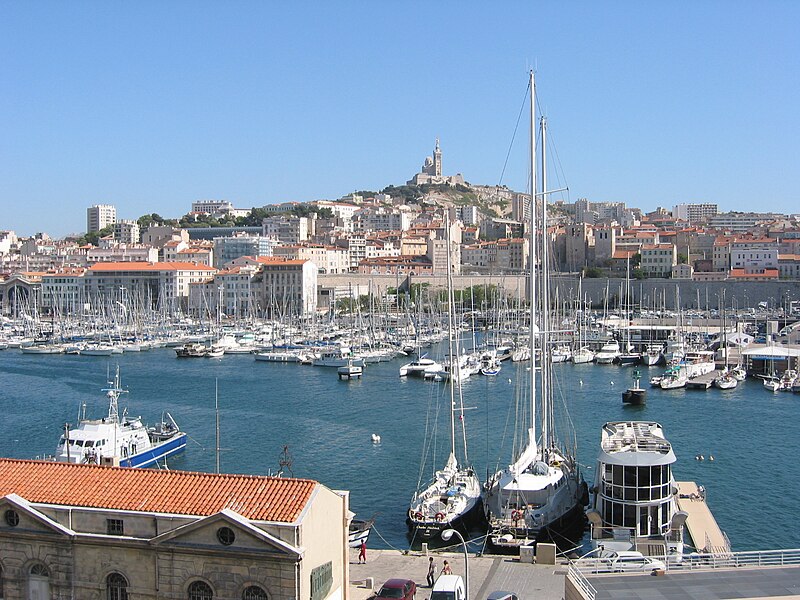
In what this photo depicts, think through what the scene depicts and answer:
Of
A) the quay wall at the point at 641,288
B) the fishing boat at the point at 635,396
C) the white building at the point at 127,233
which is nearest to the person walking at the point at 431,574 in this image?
the fishing boat at the point at 635,396

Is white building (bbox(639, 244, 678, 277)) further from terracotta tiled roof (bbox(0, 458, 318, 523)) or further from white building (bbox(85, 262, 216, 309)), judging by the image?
terracotta tiled roof (bbox(0, 458, 318, 523))

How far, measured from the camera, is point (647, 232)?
70.9 meters

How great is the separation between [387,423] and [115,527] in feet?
47.5

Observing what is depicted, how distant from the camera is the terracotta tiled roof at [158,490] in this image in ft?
25.0

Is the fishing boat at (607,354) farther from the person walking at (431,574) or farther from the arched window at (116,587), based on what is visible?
the arched window at (116,587)

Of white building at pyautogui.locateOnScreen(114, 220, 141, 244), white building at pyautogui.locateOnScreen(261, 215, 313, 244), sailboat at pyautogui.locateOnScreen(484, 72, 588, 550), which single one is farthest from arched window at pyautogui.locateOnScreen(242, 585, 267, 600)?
white building at pyautogui.locateOnScreen(114, 220, 141, 244)

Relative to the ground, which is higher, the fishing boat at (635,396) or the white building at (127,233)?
the white building at (127,233)

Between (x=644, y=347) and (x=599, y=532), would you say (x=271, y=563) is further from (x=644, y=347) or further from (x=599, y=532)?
(x=644, y=347)

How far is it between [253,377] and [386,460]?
14.6 meters

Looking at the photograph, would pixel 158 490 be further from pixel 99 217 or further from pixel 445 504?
pixel 99 217

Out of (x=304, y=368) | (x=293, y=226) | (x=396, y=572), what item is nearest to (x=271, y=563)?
(x=396, y=572)

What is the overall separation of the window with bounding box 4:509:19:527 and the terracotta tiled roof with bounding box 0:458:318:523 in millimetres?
168

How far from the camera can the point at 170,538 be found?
7.55m

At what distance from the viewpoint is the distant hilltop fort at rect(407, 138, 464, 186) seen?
11962cm
